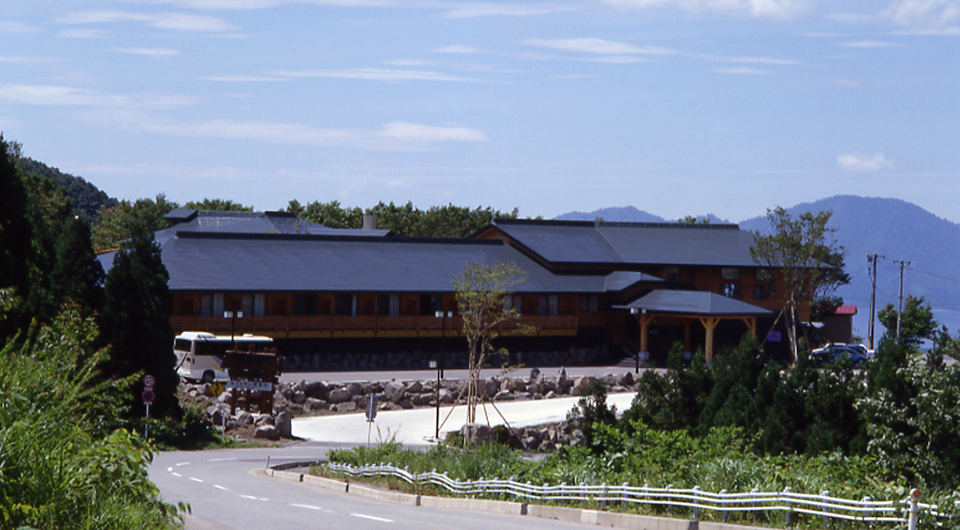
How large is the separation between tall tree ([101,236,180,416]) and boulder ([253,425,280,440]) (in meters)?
3.61

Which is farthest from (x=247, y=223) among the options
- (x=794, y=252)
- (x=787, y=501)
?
(x=787, y=501)

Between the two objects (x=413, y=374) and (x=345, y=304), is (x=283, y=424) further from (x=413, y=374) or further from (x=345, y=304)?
(x=345, y=304)

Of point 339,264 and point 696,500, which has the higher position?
point 339,264

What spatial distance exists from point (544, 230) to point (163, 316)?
35279 millimetres

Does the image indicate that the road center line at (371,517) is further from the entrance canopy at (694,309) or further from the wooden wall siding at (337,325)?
the entrance canopy at (694,309)

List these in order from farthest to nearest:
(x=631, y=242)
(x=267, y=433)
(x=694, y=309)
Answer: (x=631, y=242), (x=694, y=309), (x=267, y=433)

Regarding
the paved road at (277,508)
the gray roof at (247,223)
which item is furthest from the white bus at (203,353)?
the gray roof at (247,223)

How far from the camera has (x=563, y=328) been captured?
2221 inches

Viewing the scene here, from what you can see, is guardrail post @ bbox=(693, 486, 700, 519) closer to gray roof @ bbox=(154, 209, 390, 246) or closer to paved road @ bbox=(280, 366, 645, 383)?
paved road @ bbox=(280, 366, 645, 383)

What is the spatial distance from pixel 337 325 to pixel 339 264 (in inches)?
213

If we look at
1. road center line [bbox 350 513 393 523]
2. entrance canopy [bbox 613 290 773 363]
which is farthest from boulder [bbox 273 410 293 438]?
entrance canopy [bbox 613 290 773 363]

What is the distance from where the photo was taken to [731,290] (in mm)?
63781

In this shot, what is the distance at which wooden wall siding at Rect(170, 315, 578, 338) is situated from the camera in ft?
156

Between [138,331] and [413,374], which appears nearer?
[138,331]
